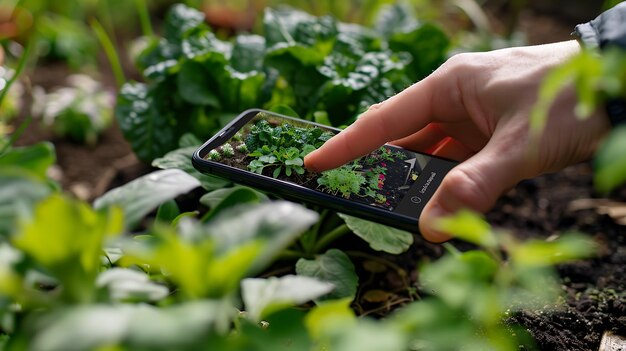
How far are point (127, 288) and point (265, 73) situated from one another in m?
1.01

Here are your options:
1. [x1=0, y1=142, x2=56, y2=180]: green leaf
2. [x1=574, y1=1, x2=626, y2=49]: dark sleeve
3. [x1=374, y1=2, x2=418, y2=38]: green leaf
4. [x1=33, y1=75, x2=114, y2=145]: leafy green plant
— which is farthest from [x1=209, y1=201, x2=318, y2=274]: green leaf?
[x1=33, y1=75, x2=114, y2=145]: leafy green plant

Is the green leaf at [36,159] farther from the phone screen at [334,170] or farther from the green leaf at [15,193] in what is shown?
the phone screen at [334,170]

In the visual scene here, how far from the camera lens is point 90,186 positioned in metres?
1.94

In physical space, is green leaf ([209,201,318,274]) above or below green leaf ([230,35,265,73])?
above

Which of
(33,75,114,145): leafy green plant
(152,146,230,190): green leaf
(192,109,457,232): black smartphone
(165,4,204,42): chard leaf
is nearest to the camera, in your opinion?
(192,109,457,232): black smartphone

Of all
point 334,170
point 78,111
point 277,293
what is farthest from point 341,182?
point 78,111

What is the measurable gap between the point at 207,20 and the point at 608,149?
2.32 meters

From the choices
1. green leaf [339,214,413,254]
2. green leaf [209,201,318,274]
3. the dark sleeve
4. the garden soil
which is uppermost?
the dark sleeve

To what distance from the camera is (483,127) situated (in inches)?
41.9

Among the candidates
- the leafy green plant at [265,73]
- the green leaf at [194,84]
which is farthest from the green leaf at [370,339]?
the green leaf at [194,84]

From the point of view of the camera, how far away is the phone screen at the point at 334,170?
1.10 m

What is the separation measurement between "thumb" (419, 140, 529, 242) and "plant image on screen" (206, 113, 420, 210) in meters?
0.21

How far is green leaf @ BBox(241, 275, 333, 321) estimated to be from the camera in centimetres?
64

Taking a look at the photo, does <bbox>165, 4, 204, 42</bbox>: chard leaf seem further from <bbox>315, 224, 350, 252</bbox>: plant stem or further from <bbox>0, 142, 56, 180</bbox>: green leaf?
<bbox>0, 142, 56, 180</bbox>: green leaf
